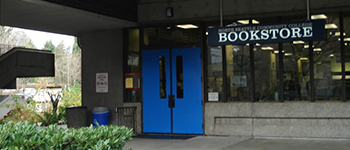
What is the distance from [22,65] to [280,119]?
343 inches


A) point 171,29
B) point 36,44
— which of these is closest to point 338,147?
point 171,29

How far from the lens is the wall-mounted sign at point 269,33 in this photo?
9.31 m

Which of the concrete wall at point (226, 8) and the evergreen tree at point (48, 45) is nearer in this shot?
the concrete wall at point (226, 8)

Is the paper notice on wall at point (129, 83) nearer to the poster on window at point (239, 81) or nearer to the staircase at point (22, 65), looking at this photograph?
the poster on window at point (239, 81)

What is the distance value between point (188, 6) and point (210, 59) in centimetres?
166

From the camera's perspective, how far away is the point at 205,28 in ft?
39.1

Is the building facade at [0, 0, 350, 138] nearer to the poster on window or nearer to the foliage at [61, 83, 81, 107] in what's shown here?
the poster on window

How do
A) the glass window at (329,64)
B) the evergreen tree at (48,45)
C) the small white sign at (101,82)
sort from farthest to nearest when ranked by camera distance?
the evergreen tree at (48,45), the small white sign at (101,82), the glass window at (329,64)

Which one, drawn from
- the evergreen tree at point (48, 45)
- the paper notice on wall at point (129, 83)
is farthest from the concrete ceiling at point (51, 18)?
the evergreen tree at point (48, 45)

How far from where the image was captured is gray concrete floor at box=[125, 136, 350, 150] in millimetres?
9461

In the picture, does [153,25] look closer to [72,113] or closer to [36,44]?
[72,113]

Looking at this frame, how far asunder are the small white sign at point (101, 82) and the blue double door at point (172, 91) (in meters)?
1.32

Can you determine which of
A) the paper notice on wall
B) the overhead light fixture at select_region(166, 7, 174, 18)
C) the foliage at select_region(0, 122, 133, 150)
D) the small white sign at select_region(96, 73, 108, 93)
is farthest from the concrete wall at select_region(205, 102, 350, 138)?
the foliage at select_region(0, 122, 133, 150)

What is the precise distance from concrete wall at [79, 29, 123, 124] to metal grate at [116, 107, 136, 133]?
0.39m
